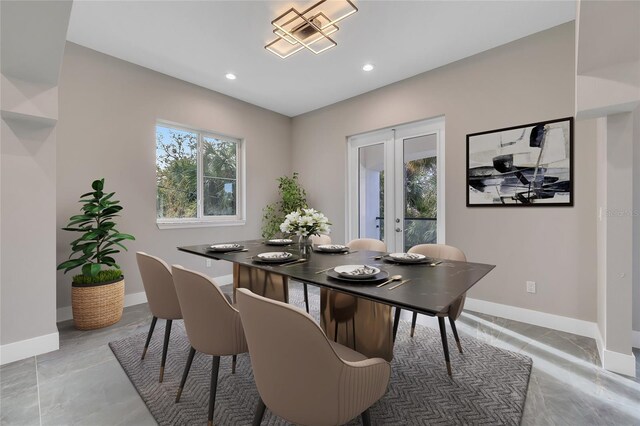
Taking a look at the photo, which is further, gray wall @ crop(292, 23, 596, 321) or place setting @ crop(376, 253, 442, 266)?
gray wall @ crop(292, 23, 596, 321)

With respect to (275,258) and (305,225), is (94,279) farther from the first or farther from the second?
(305,225)

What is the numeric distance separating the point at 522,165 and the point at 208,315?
3.11 meters

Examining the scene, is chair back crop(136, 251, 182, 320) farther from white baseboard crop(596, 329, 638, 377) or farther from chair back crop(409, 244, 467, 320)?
white baseboard crop(596, 329, 638, 377)

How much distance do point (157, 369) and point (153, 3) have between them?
283 cm

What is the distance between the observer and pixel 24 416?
1601mm

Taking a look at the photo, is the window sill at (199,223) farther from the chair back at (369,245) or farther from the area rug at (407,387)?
the chair back at (369,245)

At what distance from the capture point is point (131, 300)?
3.38m

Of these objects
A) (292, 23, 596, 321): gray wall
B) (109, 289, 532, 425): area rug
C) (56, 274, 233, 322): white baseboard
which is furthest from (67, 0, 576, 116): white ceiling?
(109, 289, 532, 425): area rug

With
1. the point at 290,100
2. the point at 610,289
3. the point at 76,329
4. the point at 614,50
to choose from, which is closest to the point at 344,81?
the point at 290,100

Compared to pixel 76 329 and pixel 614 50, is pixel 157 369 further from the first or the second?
pixel 614 50

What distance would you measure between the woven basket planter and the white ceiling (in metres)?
2.41

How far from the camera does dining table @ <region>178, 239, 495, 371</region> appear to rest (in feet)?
3.74

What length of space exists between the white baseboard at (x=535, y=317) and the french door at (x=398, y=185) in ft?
2.71

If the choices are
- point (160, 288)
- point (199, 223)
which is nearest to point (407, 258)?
point (160, 288)
